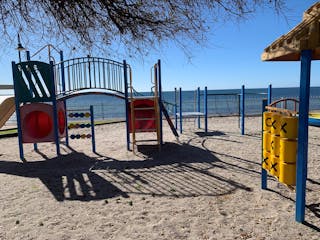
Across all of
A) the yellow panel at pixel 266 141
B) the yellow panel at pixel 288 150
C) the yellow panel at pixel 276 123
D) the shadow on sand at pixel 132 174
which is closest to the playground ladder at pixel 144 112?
the shadow on sand at pixel 132 174

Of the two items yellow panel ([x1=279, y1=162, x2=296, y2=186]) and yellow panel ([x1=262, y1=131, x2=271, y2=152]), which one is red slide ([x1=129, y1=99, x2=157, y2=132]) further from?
yellow panel ([x1=279, y1=162, x2=296, y2=186])

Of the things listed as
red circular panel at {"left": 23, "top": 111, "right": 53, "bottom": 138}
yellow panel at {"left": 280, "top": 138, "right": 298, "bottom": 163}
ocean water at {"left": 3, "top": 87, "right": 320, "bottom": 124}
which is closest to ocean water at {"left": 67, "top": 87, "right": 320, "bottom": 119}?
ocean water at {"left": 3, "top": 87, "right": 320, "bottom": 124}

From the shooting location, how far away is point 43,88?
7707mm

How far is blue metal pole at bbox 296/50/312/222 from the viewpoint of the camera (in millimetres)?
3133

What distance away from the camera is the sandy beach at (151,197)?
3477mm

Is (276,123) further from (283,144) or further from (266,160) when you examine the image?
(266,160)

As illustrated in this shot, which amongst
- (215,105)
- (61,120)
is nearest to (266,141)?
(61,120)

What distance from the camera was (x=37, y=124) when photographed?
904 centimetres

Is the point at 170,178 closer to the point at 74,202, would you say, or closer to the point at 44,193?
the point at 74,202

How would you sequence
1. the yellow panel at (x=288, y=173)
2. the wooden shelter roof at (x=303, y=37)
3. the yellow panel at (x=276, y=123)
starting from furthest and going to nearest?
the yellow panel at (x=276, y=123) → the yellow panel at (x=288, y=173) → the wooden shelter roof at (x=303, y=37)

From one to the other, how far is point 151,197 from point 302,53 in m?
2.96

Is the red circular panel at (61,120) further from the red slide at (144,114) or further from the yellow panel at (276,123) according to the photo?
the yellow panel at (276,123)

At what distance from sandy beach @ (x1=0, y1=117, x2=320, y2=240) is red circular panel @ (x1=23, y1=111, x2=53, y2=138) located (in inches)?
27.2

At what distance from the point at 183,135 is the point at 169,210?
706 centimetres
